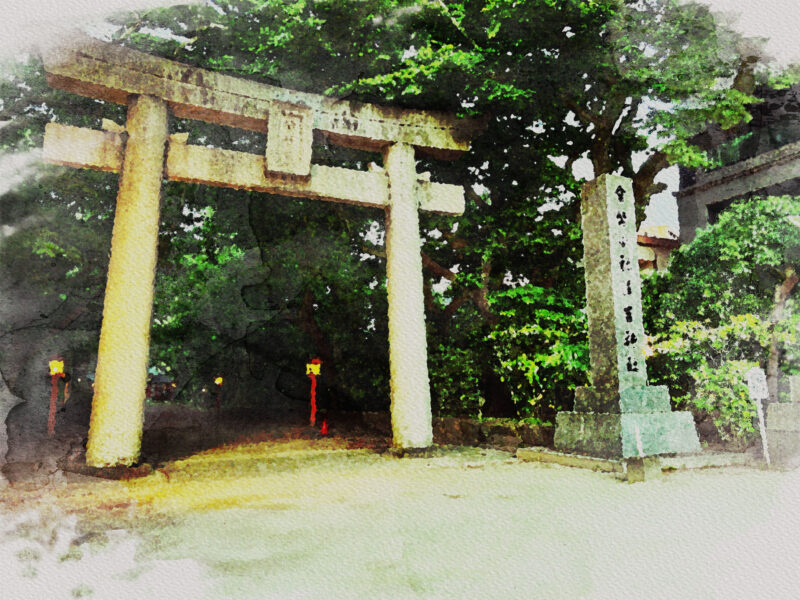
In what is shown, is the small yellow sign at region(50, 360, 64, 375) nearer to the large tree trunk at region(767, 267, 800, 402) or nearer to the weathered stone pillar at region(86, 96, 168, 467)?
the weathered stone pillar at region(86, 96, 168, 467)

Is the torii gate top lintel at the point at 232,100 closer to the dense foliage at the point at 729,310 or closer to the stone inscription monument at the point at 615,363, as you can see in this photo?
the stone inscription monument at the point at 615,363

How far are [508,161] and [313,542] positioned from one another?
10.6 metres

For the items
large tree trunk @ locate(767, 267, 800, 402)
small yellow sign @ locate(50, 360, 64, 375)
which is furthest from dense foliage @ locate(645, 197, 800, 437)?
small yellow sign @ locate(50, 360, 64, 375)

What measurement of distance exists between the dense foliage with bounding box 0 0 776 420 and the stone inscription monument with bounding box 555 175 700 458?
2065mm

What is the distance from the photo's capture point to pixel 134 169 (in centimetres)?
823

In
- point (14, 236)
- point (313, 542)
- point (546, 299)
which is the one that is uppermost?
point (14, 236)

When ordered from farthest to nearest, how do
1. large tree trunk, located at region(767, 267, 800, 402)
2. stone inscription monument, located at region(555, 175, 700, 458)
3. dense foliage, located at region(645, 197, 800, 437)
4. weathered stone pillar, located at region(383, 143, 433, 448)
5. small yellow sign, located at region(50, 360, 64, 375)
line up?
small yellow sign, located at region(50, 360, 64, 375)
large tree trunk, located at region(767, 267, 800, 402)
weathered stone pillar, located at region(383, 143, 433, 448)
dense foliage, located at region(645, 197, 800, 437)
stone inscription monument, located at region(555, 175, 700, 458)

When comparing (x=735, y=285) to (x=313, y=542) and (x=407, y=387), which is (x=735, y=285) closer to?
(x=407, y=387)

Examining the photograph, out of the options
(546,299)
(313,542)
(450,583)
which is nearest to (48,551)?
(313,542)

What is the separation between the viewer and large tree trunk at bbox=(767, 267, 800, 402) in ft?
34.4

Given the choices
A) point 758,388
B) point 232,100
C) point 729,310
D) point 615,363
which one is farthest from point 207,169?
point 729,310

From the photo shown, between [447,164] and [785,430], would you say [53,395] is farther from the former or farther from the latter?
[785,430]

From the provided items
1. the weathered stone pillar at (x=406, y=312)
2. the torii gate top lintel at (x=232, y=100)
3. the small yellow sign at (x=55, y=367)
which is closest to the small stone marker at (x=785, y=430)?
the weathered stone pillar at (x=406, y=312)

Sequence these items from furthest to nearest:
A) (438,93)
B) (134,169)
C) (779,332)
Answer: (438,93), (779,332), (134,169)
